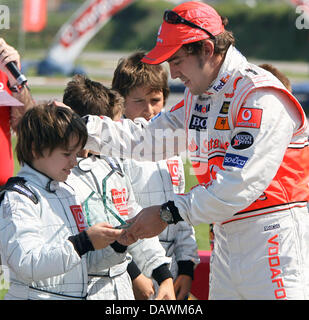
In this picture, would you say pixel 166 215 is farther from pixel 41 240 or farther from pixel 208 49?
pixel 208 49

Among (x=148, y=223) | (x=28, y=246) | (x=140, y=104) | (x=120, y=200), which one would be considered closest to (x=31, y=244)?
(x=28, y=246)

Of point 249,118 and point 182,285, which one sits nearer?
point 249,118

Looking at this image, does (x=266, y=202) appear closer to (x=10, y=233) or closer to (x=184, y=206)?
(x=184, y=206)

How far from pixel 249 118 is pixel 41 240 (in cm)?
109

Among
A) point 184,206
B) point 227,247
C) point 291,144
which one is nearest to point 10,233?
point 184,206

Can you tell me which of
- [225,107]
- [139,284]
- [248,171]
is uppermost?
[225,107]

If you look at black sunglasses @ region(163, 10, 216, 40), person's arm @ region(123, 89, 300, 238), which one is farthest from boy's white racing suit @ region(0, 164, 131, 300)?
black sunglasses @ region(163, 10, 216, 40)

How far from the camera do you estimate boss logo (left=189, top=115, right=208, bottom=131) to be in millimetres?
3338

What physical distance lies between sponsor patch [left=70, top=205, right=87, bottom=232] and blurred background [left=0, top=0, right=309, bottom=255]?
1277cm

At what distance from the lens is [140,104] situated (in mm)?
4250

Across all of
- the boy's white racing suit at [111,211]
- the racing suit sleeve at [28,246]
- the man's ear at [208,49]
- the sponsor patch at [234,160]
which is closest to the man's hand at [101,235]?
the racing suit sleeve at [28,246]

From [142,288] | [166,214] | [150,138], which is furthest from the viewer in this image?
[150,138]

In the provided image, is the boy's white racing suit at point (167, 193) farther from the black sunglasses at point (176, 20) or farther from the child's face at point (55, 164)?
the black sunglasses at point (176, 20)

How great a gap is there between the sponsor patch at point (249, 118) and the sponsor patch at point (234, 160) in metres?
0.15
